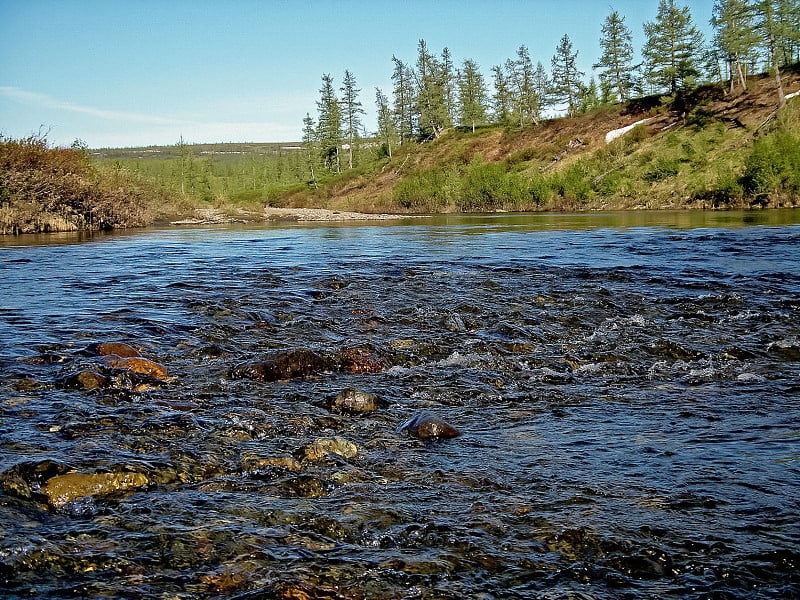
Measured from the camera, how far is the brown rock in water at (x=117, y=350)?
6980 millimetres

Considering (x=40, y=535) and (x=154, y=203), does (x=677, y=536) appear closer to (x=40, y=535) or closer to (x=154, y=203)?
(x=40, y=535)

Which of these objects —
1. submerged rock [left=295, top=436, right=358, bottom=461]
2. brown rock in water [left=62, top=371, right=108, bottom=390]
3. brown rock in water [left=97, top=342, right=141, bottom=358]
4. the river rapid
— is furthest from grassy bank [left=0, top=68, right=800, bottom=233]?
submerged rock [left=295, top=436, right=358, bottom=461]

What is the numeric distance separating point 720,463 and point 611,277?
9.27m

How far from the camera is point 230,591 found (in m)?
2.84

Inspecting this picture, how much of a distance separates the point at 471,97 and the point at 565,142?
32.6 m

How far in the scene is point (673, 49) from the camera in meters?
70.1

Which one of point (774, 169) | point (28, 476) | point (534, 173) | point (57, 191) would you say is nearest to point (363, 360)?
point (28, 476)

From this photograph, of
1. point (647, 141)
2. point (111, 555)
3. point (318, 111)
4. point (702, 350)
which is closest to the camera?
point (111, 555)

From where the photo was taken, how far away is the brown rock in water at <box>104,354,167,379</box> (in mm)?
6371

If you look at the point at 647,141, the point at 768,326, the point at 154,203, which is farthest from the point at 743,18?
the point at 768,326

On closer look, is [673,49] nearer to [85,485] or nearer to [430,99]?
[430,99]

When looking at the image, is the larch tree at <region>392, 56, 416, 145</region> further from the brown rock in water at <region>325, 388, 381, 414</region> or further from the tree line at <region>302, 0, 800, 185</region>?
the brown rock in water at <region>325, 388, 381, 414</region>

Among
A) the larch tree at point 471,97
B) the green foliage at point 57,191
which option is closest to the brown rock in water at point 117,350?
the green foliage at point 57,191

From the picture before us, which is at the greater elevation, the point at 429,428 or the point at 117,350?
the point at 117,350
